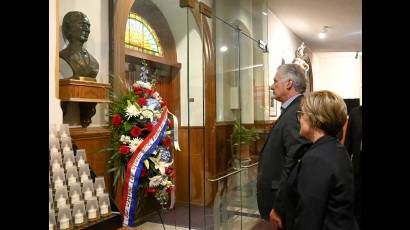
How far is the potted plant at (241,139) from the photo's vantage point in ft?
11.9

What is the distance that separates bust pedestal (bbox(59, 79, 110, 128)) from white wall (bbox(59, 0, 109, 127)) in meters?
0.07

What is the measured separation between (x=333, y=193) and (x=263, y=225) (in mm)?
2665

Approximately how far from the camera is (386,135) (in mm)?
594

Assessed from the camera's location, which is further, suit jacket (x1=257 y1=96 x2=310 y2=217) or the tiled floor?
the tiled floor

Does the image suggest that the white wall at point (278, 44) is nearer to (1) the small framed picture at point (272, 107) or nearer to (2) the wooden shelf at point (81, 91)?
(1) the small framed picture at point (272, 107)

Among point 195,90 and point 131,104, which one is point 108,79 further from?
point 195,90

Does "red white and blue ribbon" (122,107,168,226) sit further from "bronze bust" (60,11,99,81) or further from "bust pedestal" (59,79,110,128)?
"bronze bust" (60,11,99,81)

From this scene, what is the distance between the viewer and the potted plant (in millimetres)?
3635

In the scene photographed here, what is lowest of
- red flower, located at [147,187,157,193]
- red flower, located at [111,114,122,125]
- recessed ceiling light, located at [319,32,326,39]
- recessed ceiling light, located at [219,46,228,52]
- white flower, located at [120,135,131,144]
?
red flower, located at [147,187,157,193]

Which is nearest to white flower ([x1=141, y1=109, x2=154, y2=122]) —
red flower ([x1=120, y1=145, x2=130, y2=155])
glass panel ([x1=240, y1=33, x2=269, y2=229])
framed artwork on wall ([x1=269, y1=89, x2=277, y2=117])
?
red flower ([x1=120, y1=145, x2=130, y2=155])

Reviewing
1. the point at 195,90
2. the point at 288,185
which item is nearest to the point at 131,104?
the point at 195,90

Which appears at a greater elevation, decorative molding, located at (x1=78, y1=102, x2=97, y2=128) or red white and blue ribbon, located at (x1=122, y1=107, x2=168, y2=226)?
decorative molding, located at (x1=78, y1=102, x2=97, y2=128)

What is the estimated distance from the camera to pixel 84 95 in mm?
2375

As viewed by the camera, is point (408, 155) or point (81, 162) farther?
point (81, 162)
